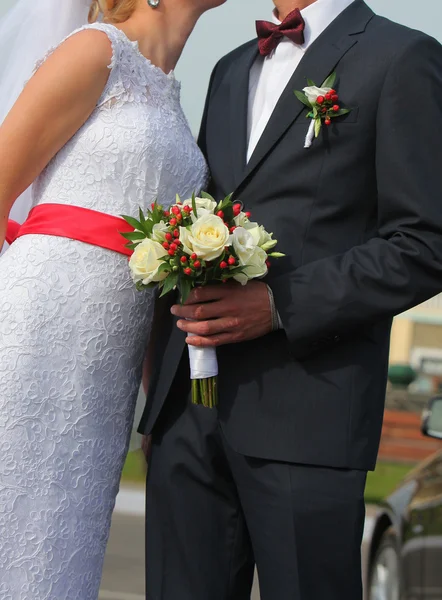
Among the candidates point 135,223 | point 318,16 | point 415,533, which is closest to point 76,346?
point 135,223

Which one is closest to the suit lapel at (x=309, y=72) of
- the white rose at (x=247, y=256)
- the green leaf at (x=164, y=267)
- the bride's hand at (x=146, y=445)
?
the white rose at (x=247, y=256)

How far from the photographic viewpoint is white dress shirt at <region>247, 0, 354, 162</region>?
9.96 ft

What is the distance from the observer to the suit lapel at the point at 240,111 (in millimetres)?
2992

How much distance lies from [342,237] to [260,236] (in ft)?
0.91

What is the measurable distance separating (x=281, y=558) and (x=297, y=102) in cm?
128

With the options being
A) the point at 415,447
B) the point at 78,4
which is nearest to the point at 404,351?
the point at 415,447

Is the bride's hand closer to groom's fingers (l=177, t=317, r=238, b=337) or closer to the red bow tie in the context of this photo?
groom's fingers (l=177, t=317, r=238, b=337)

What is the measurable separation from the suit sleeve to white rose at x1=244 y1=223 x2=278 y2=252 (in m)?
0.17

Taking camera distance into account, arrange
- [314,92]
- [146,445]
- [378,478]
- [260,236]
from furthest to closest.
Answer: [378,478] → [146,445] → [314,92] → [260,236]

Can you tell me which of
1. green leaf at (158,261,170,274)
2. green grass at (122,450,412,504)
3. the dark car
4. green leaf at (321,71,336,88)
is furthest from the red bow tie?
green grass at (122,450,412,504)

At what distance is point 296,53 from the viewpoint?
10.1ft

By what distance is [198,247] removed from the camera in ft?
8.61

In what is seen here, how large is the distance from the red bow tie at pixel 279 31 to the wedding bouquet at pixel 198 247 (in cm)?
59

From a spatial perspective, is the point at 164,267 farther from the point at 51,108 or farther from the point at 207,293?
the point at 51,108
